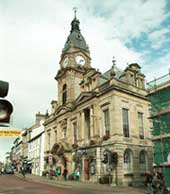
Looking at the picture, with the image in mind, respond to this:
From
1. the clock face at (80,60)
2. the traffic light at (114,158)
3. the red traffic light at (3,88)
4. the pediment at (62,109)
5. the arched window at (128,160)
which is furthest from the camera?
the clock face at (80,60)

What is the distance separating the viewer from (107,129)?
32938 millimetres

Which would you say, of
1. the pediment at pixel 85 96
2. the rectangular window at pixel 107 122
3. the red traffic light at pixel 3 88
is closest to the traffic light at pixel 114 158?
the rectangular window at pixel 107 122

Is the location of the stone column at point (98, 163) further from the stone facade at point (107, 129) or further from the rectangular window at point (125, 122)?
the rectangular window at point (125, 122)

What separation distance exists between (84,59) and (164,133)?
90.2ft

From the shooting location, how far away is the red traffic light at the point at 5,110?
175 inches

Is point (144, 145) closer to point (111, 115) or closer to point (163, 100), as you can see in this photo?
point (111, 115)

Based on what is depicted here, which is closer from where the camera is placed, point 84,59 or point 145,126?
point 145,126

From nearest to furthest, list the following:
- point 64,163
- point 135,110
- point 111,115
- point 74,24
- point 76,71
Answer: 1. point 111,115
2. point 135,110
3. point 64,163
4. point 76,71
5. point 74,24

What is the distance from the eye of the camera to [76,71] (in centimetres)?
4528

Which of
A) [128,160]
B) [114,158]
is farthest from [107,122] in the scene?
[114,158]

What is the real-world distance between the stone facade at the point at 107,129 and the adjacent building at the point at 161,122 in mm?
5472

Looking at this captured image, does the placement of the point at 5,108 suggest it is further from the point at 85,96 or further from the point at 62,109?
the point at 62,109

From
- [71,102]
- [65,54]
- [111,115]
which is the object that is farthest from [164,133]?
[65,54]

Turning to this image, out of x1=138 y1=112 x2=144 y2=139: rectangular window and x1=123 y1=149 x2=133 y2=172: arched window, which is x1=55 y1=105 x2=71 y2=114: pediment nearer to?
x1=138 y1=112 x2=144 y2=139: rectangular window
